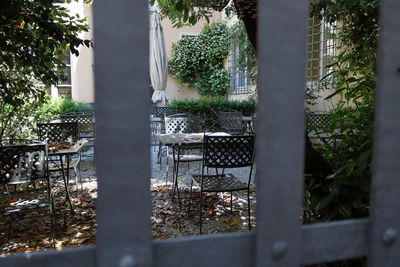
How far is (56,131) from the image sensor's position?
481 cm

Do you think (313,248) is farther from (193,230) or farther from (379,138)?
(193,230)

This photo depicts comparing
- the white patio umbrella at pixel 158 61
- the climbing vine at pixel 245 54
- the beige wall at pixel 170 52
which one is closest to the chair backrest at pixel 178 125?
the white patio umbrella at pixel 158 61

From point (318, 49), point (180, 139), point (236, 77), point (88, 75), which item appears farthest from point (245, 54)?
point (88, 75)

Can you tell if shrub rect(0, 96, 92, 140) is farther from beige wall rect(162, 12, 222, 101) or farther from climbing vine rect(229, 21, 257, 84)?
beige wall rect(162, 12, 222, 101)

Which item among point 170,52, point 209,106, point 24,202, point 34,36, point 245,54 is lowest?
point 24,202

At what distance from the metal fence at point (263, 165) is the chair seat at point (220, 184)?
8.93ft

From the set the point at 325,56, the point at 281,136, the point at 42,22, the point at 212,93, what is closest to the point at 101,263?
the point at 281,136

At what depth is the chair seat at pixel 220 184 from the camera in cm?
347

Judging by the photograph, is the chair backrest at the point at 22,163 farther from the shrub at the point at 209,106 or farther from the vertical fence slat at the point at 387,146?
the shrub at the point at 209,106

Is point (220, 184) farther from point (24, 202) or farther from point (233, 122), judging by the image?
point (233, 122)

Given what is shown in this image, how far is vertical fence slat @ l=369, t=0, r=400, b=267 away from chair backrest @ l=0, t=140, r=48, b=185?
9.28 ft

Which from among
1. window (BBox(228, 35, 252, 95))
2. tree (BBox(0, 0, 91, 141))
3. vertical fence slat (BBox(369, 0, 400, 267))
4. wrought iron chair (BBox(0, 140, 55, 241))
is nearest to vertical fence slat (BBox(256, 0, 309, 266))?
vertical fence slat (BBox(369, 0, 400, 267))

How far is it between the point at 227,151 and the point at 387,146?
272 cm

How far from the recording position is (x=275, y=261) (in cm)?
66
